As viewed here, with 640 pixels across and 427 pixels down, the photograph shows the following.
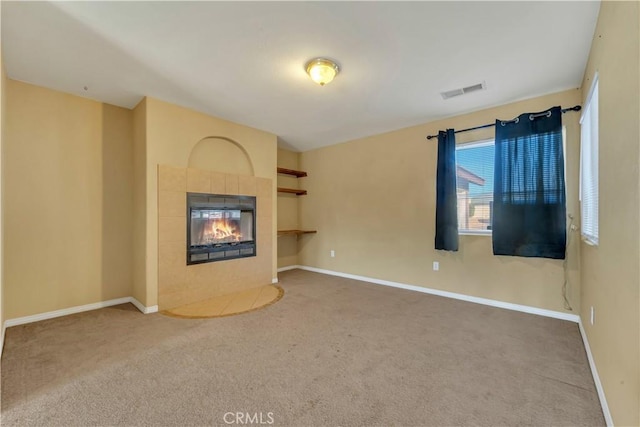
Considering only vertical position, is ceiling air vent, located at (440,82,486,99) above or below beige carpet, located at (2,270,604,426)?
above

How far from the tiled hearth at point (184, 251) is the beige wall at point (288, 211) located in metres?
1.17

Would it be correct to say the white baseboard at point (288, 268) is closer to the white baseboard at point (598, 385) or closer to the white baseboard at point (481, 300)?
the white baseboard at point (481, 300)

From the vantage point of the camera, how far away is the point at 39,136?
2967mm

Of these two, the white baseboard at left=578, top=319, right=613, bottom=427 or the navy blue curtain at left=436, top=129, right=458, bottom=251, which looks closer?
the white baseboard at left=578, top=319, right=613, bottom=427

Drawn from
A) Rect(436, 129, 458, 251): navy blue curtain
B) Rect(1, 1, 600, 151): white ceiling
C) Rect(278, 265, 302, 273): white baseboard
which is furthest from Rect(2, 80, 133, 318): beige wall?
Rect(436, 129, 458, 251): navy blue curtain

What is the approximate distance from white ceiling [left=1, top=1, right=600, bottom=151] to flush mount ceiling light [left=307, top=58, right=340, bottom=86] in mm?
70

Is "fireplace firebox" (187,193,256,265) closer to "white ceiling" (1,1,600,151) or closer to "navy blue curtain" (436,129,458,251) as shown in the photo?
"white ceiling" (1,1,600,151)

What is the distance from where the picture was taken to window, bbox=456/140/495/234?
11.6ft

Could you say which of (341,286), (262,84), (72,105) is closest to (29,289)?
(72,105)

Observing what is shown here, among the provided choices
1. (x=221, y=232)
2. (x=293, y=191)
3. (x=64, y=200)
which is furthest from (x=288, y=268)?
(x=64, y=200)

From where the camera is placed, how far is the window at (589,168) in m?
2.15

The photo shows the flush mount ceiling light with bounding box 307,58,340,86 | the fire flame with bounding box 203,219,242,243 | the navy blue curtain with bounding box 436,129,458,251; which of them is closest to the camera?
the flush mount ceiling light with bounding box 307,58,340,86

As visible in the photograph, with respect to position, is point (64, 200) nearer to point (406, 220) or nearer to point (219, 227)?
point (219, 227)
